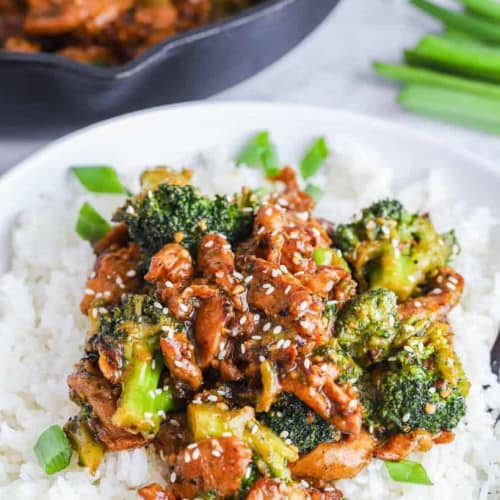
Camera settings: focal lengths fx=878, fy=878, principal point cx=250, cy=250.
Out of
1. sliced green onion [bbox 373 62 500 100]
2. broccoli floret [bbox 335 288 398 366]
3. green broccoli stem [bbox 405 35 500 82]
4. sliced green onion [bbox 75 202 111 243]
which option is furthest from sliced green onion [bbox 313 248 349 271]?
green broccoli stem [bbox 405 35 500 82]

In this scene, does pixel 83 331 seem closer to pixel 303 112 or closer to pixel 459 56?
pixel 303 112

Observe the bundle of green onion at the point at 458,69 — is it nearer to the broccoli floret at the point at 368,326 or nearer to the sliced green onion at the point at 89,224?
the sliced green onion at the point at 89,224

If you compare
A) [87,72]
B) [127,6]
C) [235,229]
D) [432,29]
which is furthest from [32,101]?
[432,29]

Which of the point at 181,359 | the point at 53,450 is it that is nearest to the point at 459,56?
the point at 181,359

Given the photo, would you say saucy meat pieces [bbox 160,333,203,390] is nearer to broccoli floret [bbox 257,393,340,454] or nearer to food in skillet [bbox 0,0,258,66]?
broccoli floret [bbox 257,393,340,454]

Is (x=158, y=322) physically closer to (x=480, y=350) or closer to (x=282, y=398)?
(x=282, y=398)

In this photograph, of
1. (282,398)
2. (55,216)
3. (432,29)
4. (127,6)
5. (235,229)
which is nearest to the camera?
(282,398)
